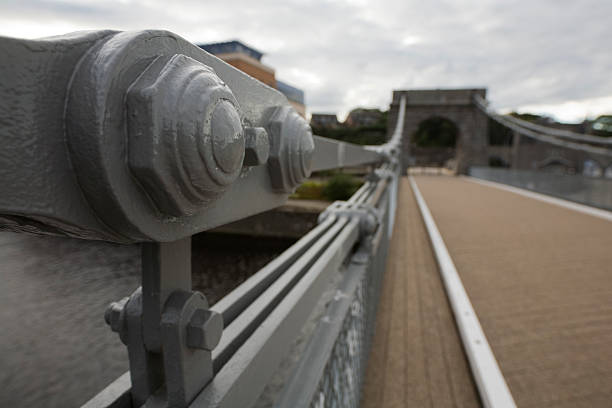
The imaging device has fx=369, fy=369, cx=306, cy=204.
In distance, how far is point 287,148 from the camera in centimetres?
49

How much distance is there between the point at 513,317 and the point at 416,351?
83 centimetres

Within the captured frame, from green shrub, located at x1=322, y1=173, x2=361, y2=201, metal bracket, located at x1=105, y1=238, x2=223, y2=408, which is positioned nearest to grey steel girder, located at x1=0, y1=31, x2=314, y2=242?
metal bracket, located at x1=105, y1=238, x2=223, y2=408

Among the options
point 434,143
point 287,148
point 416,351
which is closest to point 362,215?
point 416,351

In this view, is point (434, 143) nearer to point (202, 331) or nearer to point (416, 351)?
point (416, 351)

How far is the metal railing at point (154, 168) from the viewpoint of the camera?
0.21 metres

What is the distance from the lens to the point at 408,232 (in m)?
5.11

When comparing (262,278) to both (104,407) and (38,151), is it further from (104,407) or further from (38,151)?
(38,151)

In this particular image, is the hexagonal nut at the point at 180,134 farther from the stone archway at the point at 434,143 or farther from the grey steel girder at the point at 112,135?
the stone archway at the point at 434,143

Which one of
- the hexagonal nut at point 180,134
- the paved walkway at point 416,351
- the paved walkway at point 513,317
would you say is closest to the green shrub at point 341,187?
the paved walkway at point 513,317

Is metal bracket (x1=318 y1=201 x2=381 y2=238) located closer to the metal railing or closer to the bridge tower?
the metal railing

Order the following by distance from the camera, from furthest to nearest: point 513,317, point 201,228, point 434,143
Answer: point 434,143 → point 513,317 → point 201,228

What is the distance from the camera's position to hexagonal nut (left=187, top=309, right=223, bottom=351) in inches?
15.9

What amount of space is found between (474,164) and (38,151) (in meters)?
21.4

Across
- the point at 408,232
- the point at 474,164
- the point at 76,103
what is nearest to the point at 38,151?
the point at 76,103
